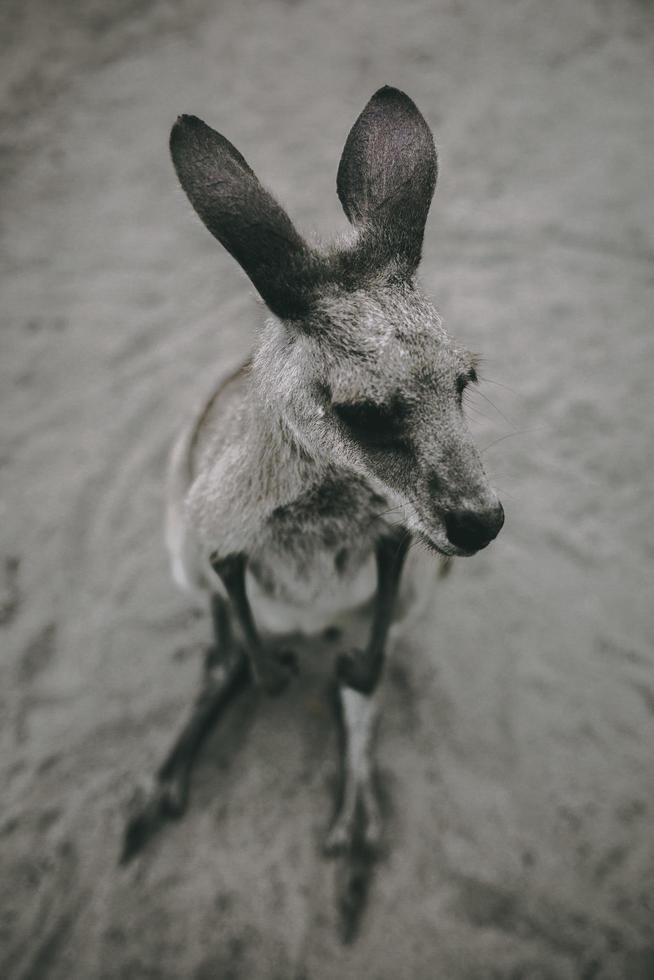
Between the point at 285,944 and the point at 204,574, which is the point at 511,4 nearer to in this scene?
the point at 204,574

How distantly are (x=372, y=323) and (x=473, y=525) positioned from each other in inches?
17.4

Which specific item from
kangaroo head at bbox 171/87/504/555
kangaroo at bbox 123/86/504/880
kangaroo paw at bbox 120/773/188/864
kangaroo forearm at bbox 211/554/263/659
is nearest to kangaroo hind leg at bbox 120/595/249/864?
kangaroo paw at bbox 120/773/188/864

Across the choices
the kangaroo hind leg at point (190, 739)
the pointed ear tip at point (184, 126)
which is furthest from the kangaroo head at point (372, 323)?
the kangaroo hind leg at point (190, 739)

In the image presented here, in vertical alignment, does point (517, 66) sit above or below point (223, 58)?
below

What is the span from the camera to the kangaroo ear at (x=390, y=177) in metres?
1.32

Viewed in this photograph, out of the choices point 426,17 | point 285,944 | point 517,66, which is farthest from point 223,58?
point 285,944

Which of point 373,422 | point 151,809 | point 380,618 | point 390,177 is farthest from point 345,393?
point 151,809

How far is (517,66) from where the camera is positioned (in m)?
4.16

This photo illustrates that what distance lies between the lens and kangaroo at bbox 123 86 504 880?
47.3 inches

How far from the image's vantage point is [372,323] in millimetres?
1219

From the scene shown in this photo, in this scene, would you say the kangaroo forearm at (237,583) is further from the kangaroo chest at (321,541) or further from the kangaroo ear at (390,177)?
the kangaroo ear at (390,177)

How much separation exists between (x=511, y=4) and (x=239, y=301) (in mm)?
3297

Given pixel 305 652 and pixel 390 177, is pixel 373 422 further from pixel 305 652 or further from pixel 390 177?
pixel 305 652

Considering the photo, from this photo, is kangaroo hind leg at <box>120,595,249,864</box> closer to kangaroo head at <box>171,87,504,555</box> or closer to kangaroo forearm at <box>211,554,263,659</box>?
kangaroo forearm at <box>211,554,263,659</box>
